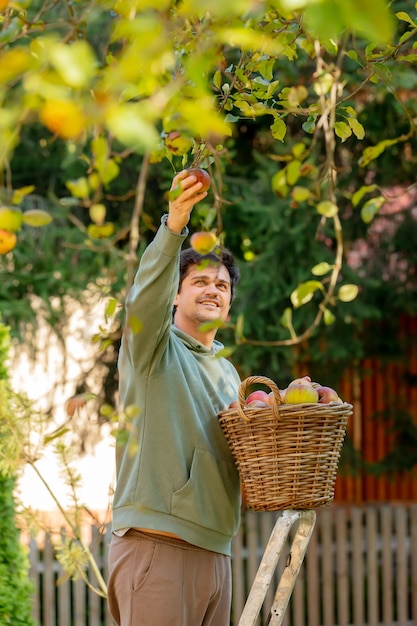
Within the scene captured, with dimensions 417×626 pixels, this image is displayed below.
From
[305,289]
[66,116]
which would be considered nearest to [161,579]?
[305,289]

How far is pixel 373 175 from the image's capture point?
20.9ft

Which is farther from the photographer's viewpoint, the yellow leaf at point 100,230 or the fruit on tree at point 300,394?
the fruit on tree at point 300,394

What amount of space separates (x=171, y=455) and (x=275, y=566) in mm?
364

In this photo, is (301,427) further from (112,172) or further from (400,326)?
(400,326)

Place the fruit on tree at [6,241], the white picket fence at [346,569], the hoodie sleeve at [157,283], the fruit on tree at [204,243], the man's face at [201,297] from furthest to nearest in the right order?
1. the white picket fence at [346,569]
2. the man's face at [201,297]
3. the hoodie sleeve at [157,283]
4. the fruit on tree at [204,243]
5. the fruit on tree at [6,241]

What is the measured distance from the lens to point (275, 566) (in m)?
2.26

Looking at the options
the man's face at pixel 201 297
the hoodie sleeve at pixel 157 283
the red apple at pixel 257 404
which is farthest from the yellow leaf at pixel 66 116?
the man's face at pixel 201 297

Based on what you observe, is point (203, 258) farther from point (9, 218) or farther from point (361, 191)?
point (9, 218)

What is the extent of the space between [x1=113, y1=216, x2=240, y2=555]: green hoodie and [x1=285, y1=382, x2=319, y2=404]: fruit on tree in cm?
27

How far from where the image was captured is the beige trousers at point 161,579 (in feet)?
7.60

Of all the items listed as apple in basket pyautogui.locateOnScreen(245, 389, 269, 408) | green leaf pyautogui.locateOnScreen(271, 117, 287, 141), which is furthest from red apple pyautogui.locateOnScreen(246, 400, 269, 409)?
green leaf pyautogui.locateOnScreen(271, 117, 287, 141)

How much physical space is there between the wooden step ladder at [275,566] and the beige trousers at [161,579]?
0.16m

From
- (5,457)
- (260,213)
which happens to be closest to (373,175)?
(260,213)

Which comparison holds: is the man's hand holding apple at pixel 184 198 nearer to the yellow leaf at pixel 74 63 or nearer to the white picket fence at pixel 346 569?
the yellow leaf at pixel 74 63
